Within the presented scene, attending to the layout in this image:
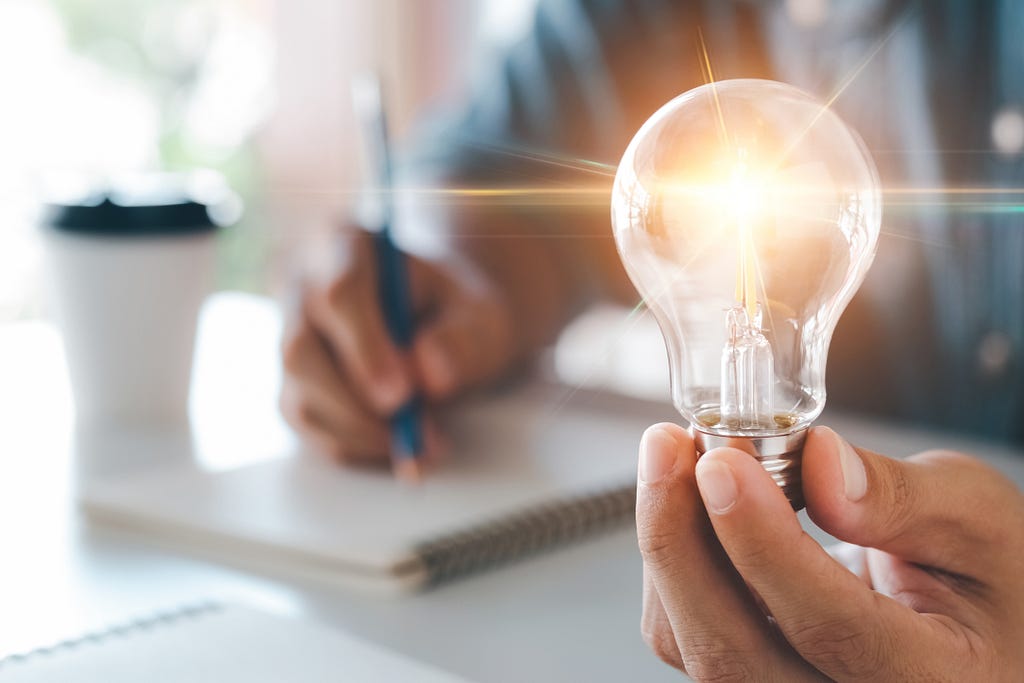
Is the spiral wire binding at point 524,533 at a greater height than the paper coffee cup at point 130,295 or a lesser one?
lesser

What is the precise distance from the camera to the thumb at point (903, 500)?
267 millimetres

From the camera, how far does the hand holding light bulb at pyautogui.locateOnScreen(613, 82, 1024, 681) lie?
0.86 feet

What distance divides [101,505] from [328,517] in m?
0.11

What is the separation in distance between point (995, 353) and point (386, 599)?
0.59 m

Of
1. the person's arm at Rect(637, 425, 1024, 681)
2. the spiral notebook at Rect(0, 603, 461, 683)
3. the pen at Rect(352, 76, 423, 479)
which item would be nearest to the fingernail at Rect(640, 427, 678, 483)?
the person's arm at Rect(637, 425, 1024, 681)

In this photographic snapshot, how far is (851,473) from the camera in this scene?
27 centimetres

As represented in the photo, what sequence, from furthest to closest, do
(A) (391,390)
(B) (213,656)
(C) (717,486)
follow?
(A) (391,390)
(B) (213,656)
(C) (717,486)

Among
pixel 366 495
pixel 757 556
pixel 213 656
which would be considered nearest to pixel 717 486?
pixel 757 556

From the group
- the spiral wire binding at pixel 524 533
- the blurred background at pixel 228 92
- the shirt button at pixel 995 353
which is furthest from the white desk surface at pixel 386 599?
the blurred background at pixel 228 92

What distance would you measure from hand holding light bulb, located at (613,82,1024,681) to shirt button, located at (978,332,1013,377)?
1.90ft

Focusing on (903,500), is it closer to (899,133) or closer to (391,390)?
(391,390)

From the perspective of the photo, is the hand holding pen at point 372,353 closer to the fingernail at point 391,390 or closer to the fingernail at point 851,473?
the fingernail at point 391,390

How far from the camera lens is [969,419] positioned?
2.90 feet

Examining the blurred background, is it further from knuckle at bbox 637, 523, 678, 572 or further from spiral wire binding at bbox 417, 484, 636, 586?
knuckle at bbox 637, 523, 678, 572
